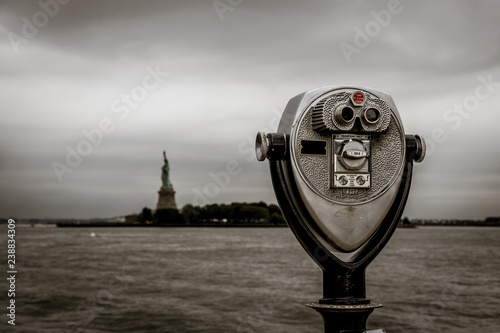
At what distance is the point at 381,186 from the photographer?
2615 millimetres

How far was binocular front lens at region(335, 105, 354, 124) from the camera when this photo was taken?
2539 mm

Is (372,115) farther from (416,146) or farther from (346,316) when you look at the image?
(346,316)

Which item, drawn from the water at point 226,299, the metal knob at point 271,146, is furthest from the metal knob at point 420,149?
the water at point 226,299

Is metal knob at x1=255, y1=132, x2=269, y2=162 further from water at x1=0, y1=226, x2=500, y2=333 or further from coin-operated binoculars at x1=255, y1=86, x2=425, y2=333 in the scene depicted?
water at x1=0, y1=226, x2=500, y2=333

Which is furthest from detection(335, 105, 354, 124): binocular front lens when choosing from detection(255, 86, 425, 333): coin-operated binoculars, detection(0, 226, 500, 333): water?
detection(0, 226, 500, 333): water

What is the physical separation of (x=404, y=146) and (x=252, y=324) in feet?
42.7

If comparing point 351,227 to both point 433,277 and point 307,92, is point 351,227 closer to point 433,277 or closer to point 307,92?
point 307,92

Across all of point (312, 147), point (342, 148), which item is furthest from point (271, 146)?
point (342, 148)

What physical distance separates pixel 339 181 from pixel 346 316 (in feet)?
1.67

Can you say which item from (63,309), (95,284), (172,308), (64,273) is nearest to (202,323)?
(172,308)

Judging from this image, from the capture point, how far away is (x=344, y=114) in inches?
101

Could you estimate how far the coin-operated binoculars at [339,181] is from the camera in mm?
→ 2545

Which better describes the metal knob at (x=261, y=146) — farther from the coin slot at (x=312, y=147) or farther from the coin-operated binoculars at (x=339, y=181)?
the coin slot at (x=312, y=147)

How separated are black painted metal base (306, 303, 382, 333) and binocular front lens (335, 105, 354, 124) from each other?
2.28ft
